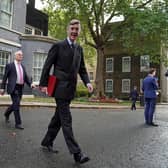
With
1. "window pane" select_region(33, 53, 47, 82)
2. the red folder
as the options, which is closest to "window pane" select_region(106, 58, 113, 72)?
"window pane" select_region(33, 53, 47, 82)

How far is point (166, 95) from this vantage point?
50469 millimetres

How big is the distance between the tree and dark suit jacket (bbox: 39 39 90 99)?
24.7 meters

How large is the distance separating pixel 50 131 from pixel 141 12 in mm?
26223

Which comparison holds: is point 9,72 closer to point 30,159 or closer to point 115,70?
point 30,159

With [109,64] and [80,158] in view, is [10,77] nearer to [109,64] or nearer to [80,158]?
[80,158]

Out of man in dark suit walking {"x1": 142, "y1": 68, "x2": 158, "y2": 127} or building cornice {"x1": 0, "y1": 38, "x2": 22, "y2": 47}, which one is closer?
man in dark suit walking {"x1": 142, "y1": 68, "x2": 158, "y2": 127}

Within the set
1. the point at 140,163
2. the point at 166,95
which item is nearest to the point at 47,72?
the point at 140,163

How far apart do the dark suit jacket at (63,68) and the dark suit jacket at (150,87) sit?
19.7ft

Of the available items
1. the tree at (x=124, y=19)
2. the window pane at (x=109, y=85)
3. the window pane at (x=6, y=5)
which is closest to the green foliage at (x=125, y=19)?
the tree at (x=124, y=19)

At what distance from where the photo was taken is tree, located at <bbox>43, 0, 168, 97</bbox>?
1163 inches

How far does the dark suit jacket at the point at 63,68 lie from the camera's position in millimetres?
4973

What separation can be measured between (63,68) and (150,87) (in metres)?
6.31

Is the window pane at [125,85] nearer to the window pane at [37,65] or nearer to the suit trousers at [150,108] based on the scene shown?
the window pane at [37,65]

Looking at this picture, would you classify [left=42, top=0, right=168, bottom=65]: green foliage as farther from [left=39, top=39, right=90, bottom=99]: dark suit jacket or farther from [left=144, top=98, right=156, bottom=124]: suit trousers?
[left=39, top=39, right=90, bottom=99]: dark suit jacket
